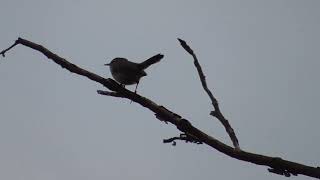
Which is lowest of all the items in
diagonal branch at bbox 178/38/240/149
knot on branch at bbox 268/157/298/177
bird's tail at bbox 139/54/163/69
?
knot on branch at bbox 268/157/298/177

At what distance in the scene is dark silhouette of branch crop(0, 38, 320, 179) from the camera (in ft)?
8.86

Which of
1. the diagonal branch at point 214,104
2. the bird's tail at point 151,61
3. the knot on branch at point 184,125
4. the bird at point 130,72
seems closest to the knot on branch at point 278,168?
the diagonal branch at point 214,104

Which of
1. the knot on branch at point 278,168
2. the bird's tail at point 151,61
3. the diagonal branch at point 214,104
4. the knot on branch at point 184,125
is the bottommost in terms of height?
the knot on branch at point 278,168

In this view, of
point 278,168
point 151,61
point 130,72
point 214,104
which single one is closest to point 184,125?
point 214,104

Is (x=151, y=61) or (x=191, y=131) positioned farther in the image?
(x=151, y=61)

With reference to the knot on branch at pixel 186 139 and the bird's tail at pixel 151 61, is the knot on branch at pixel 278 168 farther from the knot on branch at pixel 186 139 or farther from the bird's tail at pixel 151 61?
the bird's tail at pixel 151 61

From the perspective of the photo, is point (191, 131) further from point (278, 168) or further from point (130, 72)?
point (130, 72)

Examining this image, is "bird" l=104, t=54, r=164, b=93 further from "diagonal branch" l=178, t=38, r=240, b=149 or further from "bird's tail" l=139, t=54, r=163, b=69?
"diagonal branch" l=178, t=38, r=240, b=149

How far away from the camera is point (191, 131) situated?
2.95 metres

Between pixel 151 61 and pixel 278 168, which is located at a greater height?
pixel 151 61

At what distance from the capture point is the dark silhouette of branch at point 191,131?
2.70 metres

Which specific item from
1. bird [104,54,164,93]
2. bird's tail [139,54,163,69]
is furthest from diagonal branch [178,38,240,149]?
bird [104,54,164,93]

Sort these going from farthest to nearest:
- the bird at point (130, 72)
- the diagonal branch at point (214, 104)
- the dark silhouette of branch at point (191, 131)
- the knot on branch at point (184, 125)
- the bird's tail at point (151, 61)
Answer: the bird at point (130, 72)
the bird's tail at point (151, 61)
the diagonal branch at point (214, 104)
the knot on branch at point (184, 125)
the dark silhouette of branch at point (191, 131)

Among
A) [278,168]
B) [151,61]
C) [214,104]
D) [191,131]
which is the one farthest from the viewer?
[151,61]
